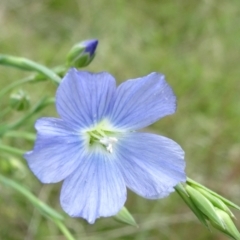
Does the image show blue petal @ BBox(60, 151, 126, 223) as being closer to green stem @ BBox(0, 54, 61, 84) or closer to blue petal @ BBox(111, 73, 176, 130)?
blue petal @ BBox(111, 73, 176, 130)

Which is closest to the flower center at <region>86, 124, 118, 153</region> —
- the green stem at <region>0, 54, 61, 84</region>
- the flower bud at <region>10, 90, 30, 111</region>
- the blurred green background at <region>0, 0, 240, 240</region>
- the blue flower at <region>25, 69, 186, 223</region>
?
the blue flower at <region>25, 69, 186, 223</region>

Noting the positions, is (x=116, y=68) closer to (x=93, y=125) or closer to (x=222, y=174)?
(x=222, y=174)

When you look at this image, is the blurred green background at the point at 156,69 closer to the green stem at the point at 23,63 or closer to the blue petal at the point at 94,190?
the green stem at the point at 23,63

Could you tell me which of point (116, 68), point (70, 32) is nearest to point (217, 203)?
point (116, 68)

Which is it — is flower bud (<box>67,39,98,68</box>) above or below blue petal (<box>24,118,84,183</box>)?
above

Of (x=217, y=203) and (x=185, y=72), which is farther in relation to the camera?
(x=185, y=72)

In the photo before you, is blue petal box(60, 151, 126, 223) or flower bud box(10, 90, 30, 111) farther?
flower bud box(10, 90, 30, 111)
